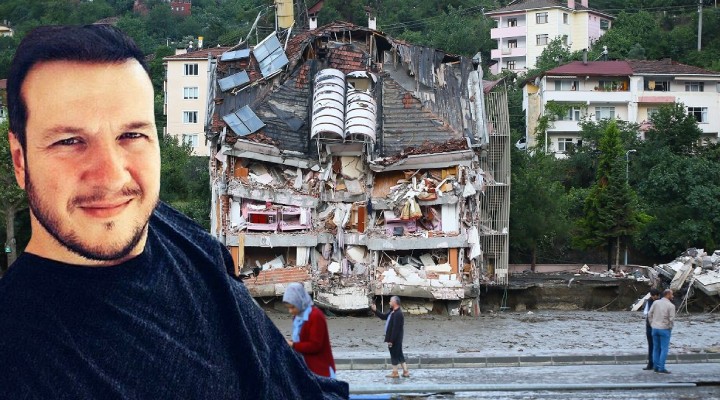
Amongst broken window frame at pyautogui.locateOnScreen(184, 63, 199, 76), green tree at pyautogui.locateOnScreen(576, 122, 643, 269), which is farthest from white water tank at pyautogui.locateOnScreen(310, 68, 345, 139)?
broken window frame at pyautogui.locateOnScreen(184, 63, 199, 76)

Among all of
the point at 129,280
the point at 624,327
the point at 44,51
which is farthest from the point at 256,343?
the point at 624,327

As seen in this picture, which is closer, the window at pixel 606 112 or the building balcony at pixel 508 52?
the window at pixel 606 112

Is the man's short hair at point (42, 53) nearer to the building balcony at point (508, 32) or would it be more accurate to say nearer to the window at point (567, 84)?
the window at point (567, 84)

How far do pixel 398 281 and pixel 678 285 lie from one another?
1025 centimetres

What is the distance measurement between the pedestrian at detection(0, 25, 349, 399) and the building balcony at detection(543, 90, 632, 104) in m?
64.8

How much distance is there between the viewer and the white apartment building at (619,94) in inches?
2657

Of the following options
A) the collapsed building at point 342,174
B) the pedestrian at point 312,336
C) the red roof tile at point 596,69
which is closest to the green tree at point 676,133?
the red roof tile at point 596,69

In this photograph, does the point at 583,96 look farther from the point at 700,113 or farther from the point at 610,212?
the point at 610,212

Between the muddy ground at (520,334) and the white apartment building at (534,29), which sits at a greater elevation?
the white apartment building at (534,29)

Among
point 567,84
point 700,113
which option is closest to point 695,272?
point 567,84

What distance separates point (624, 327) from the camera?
3228cm

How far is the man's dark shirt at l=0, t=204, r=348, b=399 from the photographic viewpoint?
11.9 feet

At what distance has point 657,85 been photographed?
226 ft

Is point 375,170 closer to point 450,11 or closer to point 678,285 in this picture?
point 678,285
